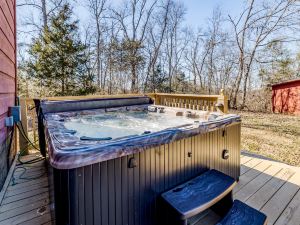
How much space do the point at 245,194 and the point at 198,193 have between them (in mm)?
956

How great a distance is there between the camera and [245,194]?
2207 mm

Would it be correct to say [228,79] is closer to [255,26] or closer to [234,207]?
[255,26]

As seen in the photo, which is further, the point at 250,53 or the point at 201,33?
the point at 201,33

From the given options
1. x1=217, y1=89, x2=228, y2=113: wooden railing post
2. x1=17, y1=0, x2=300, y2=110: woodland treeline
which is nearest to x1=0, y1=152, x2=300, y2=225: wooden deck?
x1=217, y1=89, x2=228, y2=113: wooden railing post

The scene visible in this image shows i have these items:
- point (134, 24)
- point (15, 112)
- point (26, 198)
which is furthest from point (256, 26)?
point (26, 198)

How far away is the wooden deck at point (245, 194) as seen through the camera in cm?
182

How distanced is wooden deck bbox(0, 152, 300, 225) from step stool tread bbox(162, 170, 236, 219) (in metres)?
0.39

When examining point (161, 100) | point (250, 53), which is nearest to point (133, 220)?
point (161, 100)

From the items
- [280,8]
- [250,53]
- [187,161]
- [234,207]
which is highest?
[280,8]

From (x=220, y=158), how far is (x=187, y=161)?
0.56 meters

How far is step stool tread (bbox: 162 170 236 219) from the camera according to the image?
139cm

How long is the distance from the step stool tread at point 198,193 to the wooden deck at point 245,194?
392 millimetres

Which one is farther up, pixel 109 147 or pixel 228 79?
pixel 228 79

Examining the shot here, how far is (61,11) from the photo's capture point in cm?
837
